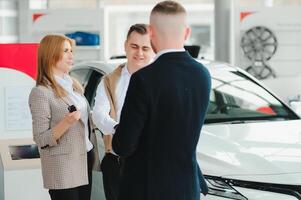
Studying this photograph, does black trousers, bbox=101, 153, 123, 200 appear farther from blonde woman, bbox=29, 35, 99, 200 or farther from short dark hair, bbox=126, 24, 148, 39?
short dark hair, bbox=126, 24, 148, 39

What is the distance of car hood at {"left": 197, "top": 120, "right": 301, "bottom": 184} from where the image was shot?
3508mm

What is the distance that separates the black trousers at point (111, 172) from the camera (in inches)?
144

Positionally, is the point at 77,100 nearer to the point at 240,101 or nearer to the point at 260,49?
the point at 240,101

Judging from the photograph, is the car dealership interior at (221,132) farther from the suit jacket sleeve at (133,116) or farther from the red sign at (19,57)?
the suit jacket sleeve at (133,116)

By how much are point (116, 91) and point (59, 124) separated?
50cm

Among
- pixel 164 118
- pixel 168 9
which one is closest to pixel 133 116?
pixel 164 118

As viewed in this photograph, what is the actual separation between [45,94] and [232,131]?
54.8 inches

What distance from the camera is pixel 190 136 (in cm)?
250

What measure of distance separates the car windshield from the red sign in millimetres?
1305

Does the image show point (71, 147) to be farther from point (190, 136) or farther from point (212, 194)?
point (190, 136)

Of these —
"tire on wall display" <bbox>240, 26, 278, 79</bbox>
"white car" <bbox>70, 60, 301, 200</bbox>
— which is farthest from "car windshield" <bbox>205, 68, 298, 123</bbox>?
"tire on wall display" <bbox>240, 26, 278, 79</bbox>

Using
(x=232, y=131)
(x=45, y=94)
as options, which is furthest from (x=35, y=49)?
(x=232, y=131)

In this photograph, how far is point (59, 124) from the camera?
329 centimetres

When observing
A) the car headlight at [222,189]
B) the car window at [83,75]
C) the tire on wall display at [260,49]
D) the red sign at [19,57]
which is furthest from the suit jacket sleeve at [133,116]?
the tire on wall display at [260,49]
